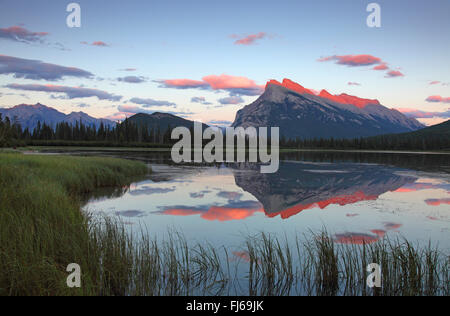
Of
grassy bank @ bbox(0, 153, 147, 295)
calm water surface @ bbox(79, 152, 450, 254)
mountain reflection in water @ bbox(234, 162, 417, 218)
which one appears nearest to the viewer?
grassy bank @ bbox(0, 153, 147, 295)

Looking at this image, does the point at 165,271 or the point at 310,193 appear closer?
the point at 165,271

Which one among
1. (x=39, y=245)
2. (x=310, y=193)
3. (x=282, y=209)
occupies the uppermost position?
(x=39, y=245)

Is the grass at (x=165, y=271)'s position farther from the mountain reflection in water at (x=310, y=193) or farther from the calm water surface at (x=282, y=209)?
the mountain reflection in water at (x=310, y=193)

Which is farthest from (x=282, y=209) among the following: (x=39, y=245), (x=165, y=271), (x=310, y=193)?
(x=39, y=245)

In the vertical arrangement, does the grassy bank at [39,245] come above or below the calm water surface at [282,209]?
above

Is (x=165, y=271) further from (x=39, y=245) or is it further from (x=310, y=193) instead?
(x=310, y=193)

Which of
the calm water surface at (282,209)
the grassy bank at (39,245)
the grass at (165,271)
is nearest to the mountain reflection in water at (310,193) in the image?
the calm water surface at (282,209)

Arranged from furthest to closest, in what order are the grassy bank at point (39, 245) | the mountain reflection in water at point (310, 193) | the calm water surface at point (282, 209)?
the mountain reflection in water at point (310, 193) → the calm water surface at point (282, 209) → the grassy bank at point (39, 245)

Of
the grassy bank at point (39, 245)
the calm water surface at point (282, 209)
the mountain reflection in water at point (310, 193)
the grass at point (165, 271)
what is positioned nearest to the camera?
the grassy bank at point (39, 245)

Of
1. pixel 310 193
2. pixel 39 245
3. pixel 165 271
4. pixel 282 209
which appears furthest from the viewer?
pixel 310 193

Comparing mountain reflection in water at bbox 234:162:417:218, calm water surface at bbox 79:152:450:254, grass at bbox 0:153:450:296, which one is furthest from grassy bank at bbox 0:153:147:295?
mountain reflection in water at bbox 234:162:417:218

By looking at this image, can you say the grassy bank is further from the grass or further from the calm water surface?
the calm water surface
